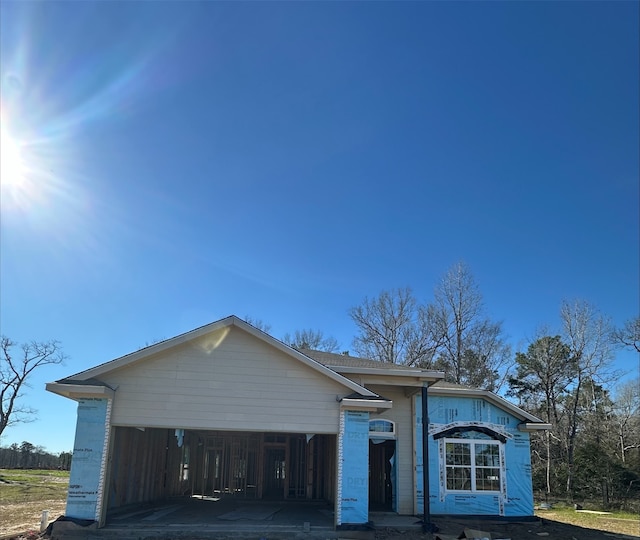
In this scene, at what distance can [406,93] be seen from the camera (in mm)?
14438

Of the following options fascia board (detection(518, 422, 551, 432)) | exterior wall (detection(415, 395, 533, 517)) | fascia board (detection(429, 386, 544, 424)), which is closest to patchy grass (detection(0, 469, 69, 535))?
exterior wall (detection(415, 395, 533, 517))

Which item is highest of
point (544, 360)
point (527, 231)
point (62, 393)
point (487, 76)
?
point (487, 76)

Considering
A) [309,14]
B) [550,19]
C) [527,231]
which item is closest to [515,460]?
[527,231]

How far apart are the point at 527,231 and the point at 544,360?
14.1 metres

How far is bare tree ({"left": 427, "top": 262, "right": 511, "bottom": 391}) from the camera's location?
33.6m

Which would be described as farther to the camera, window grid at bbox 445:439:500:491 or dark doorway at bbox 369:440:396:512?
dark doorway at bbox 369:440:396:512

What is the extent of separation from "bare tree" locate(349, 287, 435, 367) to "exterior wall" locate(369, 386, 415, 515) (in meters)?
18.7

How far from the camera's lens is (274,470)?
2111 cm

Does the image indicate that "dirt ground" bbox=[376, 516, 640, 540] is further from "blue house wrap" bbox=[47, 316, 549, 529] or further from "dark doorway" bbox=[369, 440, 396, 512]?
"dark doorway" bbox=[369, 440, 396, 512]

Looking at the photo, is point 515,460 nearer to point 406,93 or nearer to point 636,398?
point 406,93

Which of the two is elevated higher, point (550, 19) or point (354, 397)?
point (550, 19)

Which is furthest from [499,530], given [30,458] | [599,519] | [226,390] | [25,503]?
[30,458]

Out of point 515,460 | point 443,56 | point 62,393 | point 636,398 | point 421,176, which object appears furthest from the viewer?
point 636,398

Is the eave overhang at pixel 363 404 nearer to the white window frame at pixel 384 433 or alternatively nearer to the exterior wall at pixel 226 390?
the exterior wall at pixel 226 390
